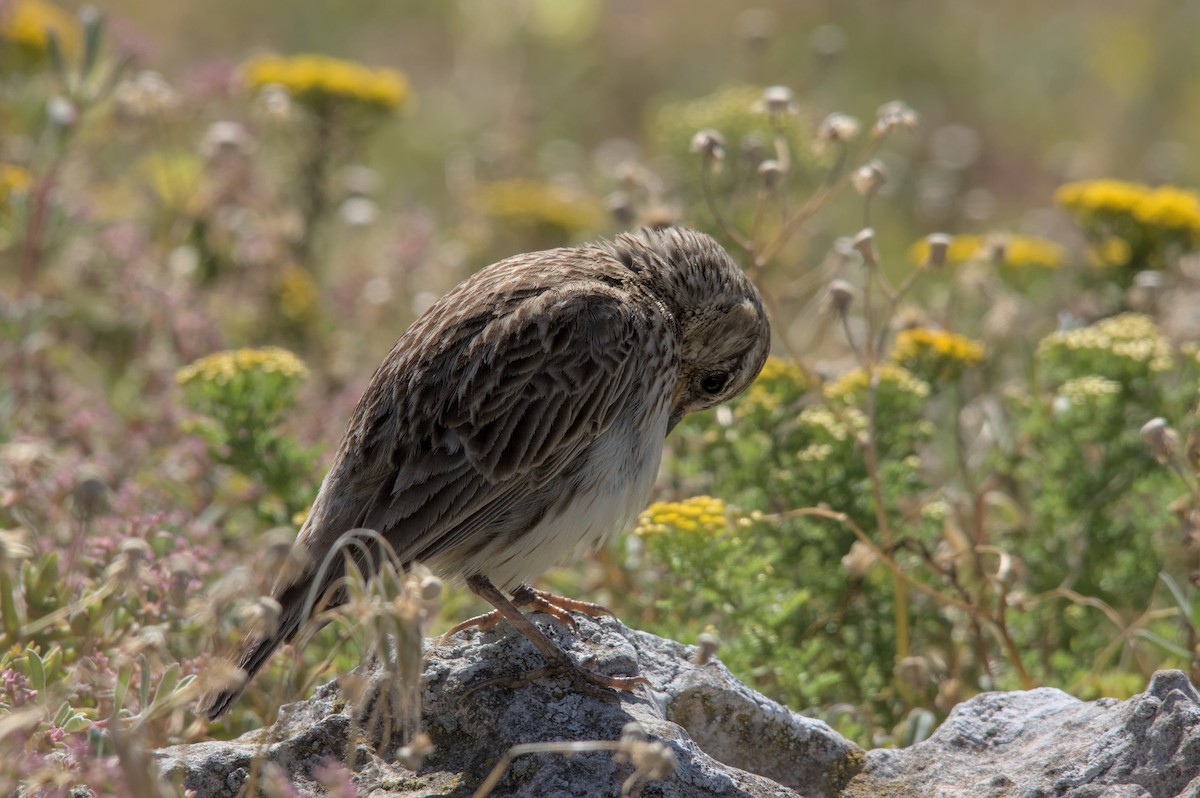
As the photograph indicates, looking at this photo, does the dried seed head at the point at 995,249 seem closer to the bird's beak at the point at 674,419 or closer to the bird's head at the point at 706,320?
the bird's head at the point at 706,320

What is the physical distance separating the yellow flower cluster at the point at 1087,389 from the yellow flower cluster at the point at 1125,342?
15cm

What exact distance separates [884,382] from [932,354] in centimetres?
54

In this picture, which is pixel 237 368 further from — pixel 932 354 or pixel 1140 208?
pixel 1140 208

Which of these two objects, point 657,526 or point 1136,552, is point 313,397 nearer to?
point 657,526

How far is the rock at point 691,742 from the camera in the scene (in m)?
3.41

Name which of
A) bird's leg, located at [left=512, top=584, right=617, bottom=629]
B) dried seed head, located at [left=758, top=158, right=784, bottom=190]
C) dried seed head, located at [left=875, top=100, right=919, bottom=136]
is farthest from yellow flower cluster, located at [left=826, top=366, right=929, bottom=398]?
bird's leg, located at [left=512, top=584, right=617, bottom=629]

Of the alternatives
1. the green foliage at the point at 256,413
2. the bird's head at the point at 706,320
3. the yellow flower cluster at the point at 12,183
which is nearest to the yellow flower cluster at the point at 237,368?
the green foliage at the point at 256,413

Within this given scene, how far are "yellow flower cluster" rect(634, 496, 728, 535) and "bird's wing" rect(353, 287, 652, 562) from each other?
40 centimetres

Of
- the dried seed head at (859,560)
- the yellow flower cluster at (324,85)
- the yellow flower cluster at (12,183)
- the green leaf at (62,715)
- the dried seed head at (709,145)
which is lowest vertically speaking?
the green leaf at (62,715)

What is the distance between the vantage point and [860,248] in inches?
191

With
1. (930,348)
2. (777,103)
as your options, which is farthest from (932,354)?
(777,103)

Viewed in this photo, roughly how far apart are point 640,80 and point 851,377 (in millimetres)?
10127

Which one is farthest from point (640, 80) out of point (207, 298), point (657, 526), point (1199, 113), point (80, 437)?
point (657, 526)

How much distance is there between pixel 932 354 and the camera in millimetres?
5809
